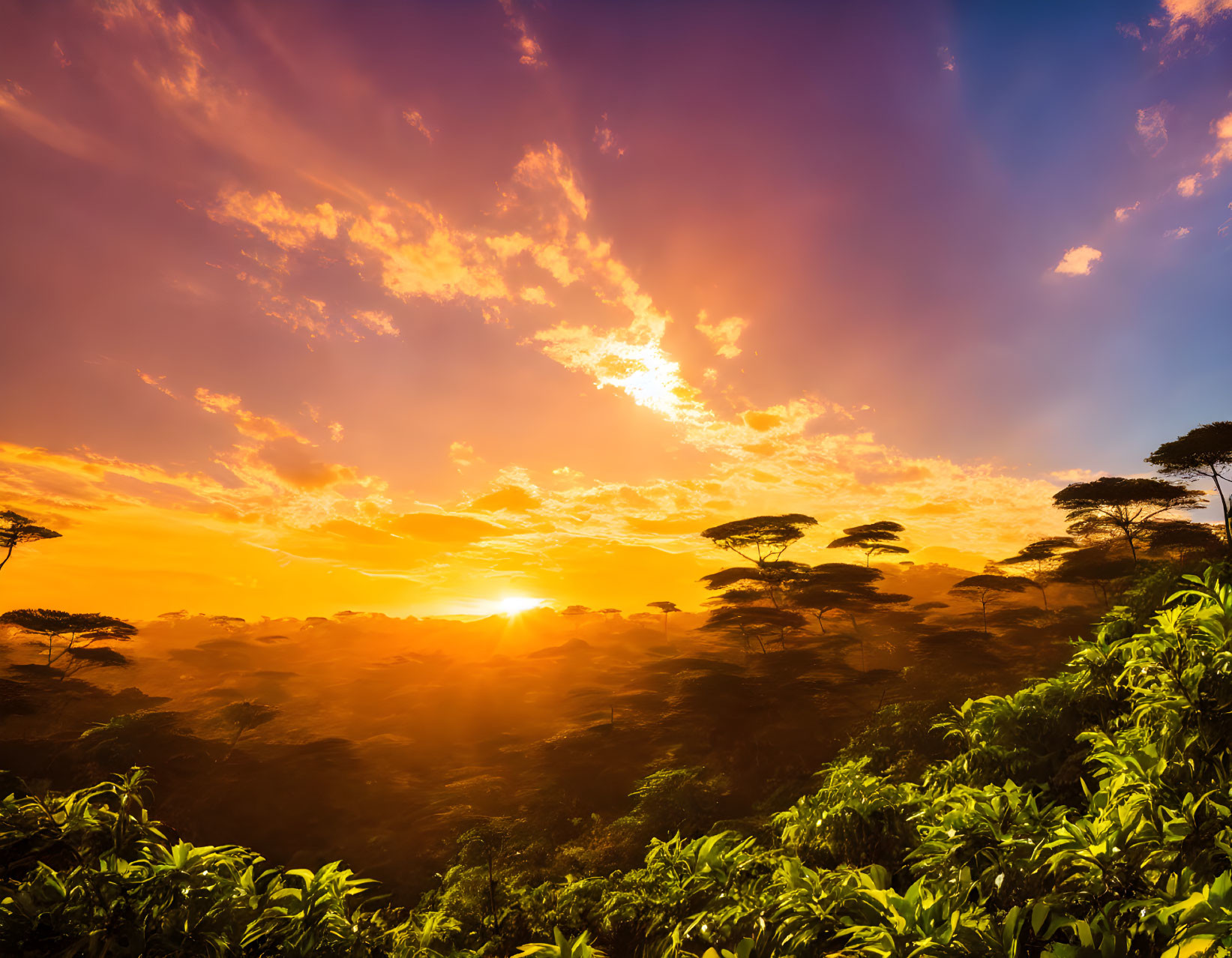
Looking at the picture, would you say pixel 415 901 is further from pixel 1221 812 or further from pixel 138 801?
pixel 1221 812

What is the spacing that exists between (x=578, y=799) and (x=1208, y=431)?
36901 millimetres

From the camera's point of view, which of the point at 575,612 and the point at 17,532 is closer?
the point at 17,532

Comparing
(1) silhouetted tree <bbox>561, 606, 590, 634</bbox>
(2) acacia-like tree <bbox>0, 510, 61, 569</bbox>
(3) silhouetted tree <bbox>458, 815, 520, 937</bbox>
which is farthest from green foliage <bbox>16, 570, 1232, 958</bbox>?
(1) silhouetted tree <bbox>561, 606, 590, 634</bbox>

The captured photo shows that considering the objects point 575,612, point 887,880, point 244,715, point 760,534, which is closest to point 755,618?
point 760,534

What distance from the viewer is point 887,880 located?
283 centimetres

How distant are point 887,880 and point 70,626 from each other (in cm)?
4729

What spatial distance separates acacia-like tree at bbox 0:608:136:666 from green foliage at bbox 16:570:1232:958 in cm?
4351

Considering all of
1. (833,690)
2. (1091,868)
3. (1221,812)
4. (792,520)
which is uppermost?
(792,520)

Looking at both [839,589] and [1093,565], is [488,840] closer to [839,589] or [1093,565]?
[839,589]

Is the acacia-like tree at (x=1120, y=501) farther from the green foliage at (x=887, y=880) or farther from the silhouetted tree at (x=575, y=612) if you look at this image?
the silhouetted tree at (x=575, y=612)

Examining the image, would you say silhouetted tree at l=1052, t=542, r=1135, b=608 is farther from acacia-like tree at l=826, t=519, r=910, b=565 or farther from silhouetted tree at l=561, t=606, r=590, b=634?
silhouetted tree at l=561, t=606, r=590, b=634

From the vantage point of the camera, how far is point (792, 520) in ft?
106

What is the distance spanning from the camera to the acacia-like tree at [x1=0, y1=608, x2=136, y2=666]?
3086 cm

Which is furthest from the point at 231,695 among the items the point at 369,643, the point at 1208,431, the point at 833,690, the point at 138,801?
the point at 1208,431
